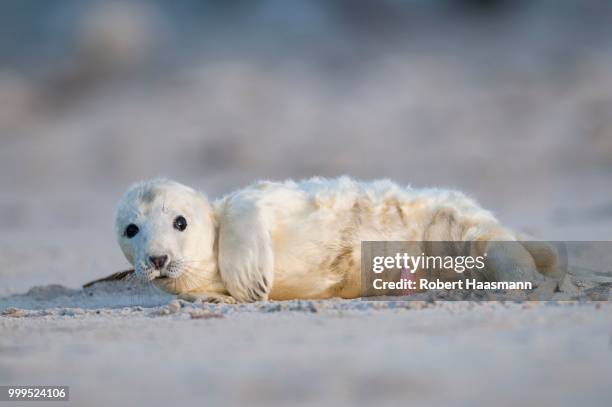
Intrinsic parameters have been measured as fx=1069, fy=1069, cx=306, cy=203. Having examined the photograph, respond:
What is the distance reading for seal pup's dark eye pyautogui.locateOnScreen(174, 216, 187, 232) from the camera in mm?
6109

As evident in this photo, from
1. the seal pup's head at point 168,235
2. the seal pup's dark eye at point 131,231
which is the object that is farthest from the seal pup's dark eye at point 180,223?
the seal pup's dark eye at point 131,231

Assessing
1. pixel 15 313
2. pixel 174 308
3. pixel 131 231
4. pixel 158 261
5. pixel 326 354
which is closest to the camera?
pixel 326 354

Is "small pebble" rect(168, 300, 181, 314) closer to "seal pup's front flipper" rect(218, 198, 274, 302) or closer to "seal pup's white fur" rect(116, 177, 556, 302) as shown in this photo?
"seal pup's white fur" rect(116, 177, 556, 302)

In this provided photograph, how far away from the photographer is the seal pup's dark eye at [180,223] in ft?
20.0

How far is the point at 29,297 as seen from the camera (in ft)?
24.7

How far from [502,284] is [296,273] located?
1167 mm

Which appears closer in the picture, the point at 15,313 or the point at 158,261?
the point at 158,261

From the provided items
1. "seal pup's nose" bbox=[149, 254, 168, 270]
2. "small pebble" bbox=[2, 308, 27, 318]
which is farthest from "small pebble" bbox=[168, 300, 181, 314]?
"small pebble" bbox=[2, 308, 27, 318]

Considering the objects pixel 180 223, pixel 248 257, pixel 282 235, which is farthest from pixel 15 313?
pixel 282 235

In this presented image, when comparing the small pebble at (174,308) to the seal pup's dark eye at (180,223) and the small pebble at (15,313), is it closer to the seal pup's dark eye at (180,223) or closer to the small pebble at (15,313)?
the seal pup's dark eye at (180,223)

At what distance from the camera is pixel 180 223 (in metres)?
6.12

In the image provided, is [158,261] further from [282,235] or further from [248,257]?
[282,235]

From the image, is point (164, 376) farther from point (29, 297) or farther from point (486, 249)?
point (29, 297)

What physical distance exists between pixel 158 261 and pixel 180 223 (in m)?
0.32
